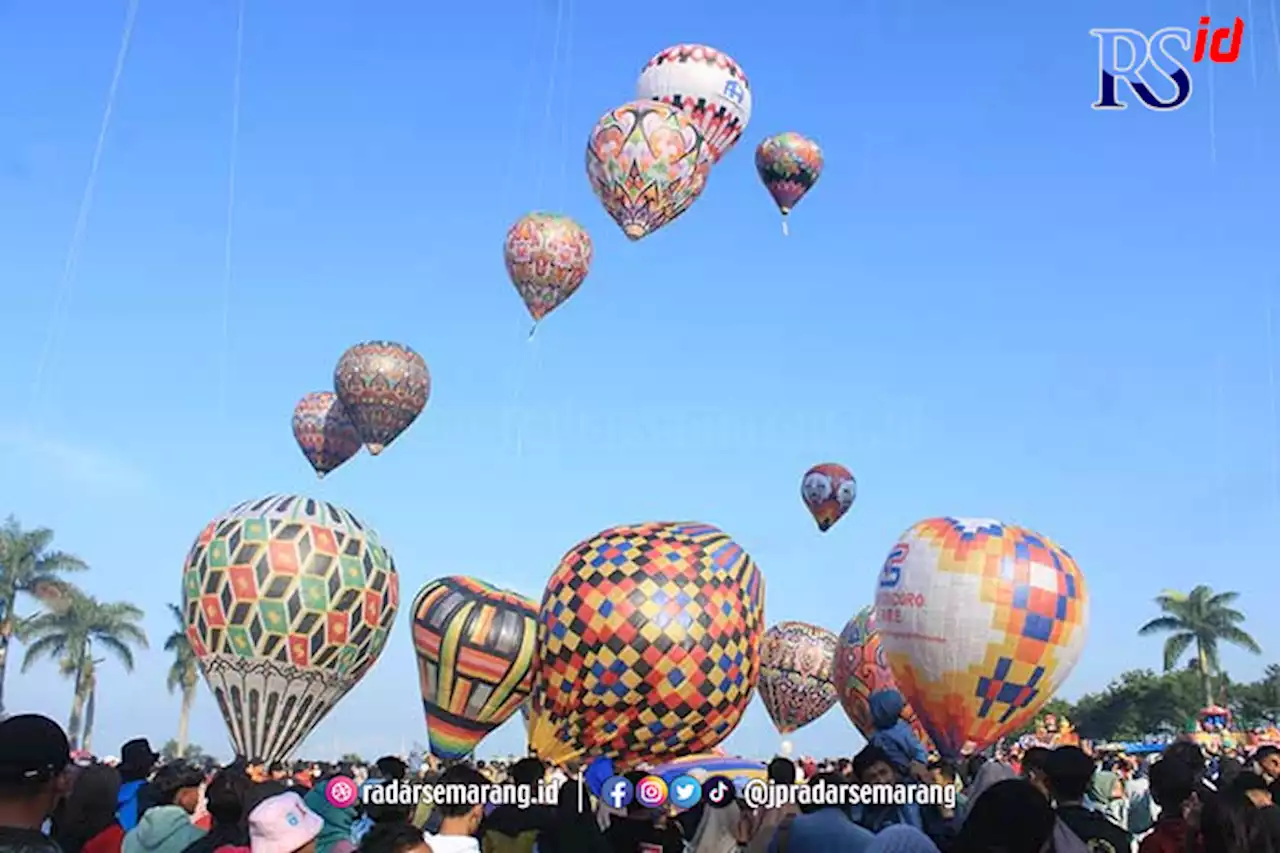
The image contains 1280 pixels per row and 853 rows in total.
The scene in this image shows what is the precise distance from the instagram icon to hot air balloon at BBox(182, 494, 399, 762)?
57.7ft

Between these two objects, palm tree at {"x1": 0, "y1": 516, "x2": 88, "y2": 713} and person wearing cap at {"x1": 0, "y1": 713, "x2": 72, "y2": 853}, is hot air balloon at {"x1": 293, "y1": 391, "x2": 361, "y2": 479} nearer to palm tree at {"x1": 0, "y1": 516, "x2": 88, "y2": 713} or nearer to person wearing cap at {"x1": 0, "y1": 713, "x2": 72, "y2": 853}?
palm tree at {"x1": 0, "y1": 516, "x2": 88, "y2": 713}

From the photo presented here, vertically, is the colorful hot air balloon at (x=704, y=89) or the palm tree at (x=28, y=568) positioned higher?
the colorful hot air balloon at (x=704, y=89)

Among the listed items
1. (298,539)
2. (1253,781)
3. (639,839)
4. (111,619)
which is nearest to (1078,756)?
(1253,781)

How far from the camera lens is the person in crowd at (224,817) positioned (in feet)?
18.5

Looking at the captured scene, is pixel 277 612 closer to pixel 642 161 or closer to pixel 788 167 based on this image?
pixel 642 161

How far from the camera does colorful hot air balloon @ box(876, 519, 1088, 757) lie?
71.0 feet

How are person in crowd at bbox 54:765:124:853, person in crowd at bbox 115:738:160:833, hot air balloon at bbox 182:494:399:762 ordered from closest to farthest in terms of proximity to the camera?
person in crowd at bbox 54:765:124:853, person in crowd at bbox 115:738:160:833, hot air balloon at bbox 182:494:399:762

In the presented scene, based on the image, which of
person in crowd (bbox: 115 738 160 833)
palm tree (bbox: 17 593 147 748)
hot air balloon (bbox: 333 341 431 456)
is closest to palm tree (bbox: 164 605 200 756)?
palm tree (bbox: 17 593 147 748)

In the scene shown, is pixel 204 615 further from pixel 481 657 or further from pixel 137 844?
pixel 137 844

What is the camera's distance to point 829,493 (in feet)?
146

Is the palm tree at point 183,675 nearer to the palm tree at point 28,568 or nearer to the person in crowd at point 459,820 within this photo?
the palm tree at point 28,568

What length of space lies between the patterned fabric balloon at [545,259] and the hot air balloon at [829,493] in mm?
13868

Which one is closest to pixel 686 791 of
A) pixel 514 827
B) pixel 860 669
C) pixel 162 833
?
pixel 514 827

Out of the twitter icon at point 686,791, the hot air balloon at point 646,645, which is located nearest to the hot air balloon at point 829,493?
the hot air balloon at point 646,645
